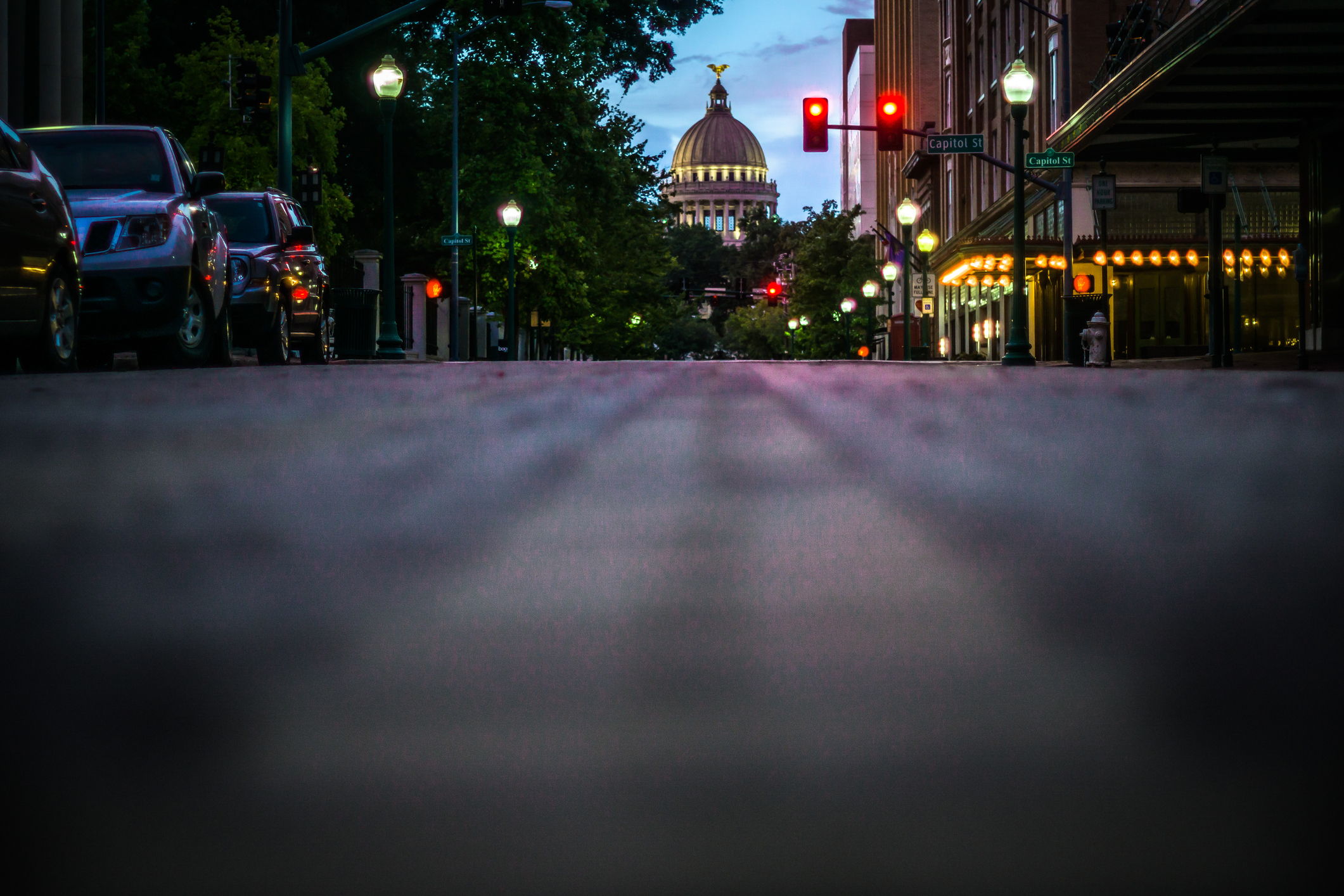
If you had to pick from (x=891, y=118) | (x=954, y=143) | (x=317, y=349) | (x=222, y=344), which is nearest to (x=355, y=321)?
(x=891, y=118)

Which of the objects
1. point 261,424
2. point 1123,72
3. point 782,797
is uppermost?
point 1123,72

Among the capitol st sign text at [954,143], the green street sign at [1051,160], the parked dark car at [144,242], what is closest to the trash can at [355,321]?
the capitol st sign text at [954,143]

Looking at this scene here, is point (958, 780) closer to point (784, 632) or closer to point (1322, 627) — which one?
point (784, 632)

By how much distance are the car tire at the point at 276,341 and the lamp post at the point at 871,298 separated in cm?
5077

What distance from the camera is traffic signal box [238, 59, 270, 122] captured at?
2903 centimetres

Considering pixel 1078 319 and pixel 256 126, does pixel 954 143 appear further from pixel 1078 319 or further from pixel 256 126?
pixel 256 126

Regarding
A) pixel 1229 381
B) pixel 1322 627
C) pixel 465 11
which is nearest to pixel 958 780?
pixel 1322 627

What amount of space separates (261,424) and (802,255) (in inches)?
3071

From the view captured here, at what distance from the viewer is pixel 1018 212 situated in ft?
99.3

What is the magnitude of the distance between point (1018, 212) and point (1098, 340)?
3180mm

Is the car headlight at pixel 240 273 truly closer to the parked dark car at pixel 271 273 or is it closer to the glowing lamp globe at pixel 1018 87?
the parked dark car at pixel 271 273

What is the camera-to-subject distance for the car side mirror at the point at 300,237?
59.3 feet

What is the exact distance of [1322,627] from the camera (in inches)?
82.7

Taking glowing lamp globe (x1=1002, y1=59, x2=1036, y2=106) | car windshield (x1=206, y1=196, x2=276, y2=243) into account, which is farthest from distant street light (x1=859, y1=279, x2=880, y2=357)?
car windshield (x1=206, y1=196, x2=276, y2=243)
